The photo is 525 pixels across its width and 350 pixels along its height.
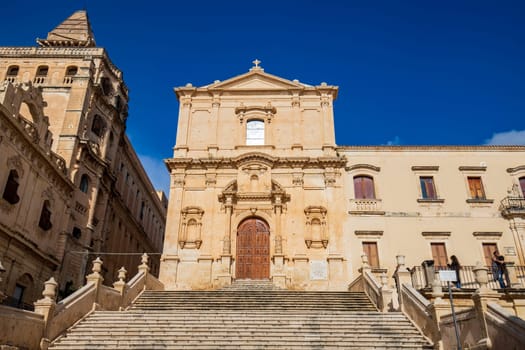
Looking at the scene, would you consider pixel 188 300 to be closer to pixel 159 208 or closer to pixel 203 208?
pixel 203 208

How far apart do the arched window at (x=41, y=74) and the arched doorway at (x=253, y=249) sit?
17543 millimetres

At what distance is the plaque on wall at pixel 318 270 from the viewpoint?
22.2 meters

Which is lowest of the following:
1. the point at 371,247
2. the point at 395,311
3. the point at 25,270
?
the point at 395,311

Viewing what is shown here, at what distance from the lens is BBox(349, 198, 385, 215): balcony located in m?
23.3

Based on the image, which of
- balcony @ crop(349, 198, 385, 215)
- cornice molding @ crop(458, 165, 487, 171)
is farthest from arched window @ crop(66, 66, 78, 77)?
cornice molding @ crop(458, 165, 487, 171)

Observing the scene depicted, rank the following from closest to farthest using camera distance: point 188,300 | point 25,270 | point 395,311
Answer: point 395,311 < point 188,300 < point 25,270

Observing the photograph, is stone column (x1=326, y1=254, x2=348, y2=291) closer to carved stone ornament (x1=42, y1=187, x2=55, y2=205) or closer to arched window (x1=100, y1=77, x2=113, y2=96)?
carved stone ornament (x1=42, y1=187, x2=55, y2=205)

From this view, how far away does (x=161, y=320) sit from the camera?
13.3 meters

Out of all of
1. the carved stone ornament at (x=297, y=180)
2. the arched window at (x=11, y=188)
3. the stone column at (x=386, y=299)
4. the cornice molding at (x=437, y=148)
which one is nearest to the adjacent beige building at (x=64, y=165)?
the arched window at (x=11, y=188)

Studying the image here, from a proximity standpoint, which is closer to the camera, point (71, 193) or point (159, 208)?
point (71, 193)

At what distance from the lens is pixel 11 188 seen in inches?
773

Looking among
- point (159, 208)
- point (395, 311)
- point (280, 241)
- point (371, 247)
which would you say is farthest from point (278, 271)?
point (159, 208)

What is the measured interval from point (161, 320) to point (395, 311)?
8.17 m

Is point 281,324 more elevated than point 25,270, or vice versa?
point 25,270
